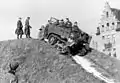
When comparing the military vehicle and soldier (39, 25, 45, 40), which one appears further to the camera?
soldier (39, 25, 45, 40)

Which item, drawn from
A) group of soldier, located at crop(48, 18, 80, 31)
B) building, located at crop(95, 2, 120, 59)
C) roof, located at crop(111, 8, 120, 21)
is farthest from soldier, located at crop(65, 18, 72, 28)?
roof, located at crop(111, 8, 120, 21)

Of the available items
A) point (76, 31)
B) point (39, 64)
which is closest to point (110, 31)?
point (76, 31)

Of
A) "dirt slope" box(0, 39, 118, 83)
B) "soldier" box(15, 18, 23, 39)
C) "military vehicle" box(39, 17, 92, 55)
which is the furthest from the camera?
"soldier" box(15, 18, 23, 39)

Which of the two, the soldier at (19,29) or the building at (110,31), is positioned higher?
the soldier at (19,29)

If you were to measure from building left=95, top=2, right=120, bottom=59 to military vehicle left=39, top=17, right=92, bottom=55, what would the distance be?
28.1m

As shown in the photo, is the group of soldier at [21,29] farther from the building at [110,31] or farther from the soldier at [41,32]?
the building at [110,31]

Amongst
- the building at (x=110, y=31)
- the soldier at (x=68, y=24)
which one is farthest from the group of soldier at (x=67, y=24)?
the building at (x=110, y=31)

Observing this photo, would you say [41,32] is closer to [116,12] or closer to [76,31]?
[76,31]

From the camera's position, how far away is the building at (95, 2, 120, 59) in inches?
2653

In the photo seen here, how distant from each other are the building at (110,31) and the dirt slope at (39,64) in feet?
103

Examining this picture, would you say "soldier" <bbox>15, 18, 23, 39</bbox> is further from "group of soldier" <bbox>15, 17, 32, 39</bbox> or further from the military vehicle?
the military vehicle

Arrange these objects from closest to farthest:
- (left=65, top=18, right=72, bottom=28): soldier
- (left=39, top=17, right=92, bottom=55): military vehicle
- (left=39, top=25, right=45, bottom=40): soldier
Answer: (left=39, top=17, right=92, bottom=55): military vehicle < (left=65, top=18, right=72, bottom=28): soldier < (left=39, top=25, right=45, bottom=40): soldier

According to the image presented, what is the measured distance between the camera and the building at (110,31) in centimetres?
6738

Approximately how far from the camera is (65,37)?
3834cm
